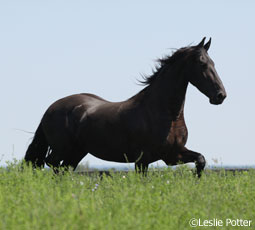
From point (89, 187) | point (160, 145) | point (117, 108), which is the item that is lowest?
point (89, 187)

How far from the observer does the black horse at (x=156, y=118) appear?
7426 mm

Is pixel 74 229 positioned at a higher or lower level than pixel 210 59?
lower

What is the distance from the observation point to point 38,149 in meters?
9.39

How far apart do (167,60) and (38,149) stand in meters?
3.31

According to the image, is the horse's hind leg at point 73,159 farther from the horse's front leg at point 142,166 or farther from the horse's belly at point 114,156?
the horse's front leg at point 142,166

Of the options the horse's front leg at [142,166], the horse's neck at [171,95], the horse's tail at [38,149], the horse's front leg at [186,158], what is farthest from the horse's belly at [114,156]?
the horse's tail at [38,149]

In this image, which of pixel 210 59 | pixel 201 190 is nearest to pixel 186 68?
pixel 210 59

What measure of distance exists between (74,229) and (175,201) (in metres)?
1.55

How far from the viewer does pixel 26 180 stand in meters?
5.80

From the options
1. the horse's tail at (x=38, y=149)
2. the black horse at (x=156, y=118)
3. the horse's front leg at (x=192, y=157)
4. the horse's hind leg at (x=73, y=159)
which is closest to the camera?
the black horse at (x=156, y=118)

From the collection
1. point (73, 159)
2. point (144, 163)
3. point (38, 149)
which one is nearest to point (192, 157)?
point (144, 163)

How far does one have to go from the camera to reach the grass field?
13.7 ft

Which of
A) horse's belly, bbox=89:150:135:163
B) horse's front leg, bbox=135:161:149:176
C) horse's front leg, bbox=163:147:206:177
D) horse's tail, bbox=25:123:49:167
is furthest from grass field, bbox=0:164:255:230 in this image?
horse's tail, bbox=25:123:49:167

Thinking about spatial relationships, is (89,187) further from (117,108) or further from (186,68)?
(186,68)
